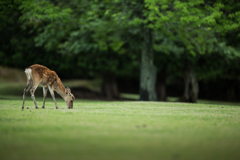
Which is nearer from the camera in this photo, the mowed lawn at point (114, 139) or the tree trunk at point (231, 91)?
the mowed lawn at point (114, 139)

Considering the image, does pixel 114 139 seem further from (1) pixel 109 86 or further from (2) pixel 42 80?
(1) pixel 109 86

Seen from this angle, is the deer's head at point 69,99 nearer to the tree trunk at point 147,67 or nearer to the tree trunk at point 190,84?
the tree trunk at point 147,67

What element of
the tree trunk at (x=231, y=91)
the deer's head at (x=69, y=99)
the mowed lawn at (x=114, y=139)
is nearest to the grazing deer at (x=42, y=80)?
the deer's head at (x=69, y=99)

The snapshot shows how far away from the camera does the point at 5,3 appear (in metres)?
20.7

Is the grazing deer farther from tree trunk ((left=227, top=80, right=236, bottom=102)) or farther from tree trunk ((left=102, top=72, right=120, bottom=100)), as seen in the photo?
tree trunk ((left=227, top=80, right=236, bottom=102))

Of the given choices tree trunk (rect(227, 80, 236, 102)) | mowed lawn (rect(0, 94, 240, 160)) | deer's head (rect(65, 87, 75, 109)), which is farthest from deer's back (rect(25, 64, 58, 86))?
tree trunk (rect(227, 80, 236, 102))

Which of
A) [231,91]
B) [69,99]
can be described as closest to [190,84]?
[231,91]

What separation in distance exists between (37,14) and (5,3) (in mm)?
1930

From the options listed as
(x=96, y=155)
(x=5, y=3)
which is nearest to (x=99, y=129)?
(x=96, y=155)

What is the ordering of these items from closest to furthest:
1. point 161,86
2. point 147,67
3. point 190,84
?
point 147,67 → point 190,84 → point 161,86

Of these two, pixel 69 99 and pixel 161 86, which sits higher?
pixel 161 86

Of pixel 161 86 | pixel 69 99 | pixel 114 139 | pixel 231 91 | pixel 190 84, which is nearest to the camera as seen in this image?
pixel 114 139

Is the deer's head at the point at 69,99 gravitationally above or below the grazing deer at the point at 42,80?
below

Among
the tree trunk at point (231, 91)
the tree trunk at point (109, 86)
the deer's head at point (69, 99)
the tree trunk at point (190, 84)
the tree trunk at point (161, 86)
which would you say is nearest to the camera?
the deer's head at point (69, 99)
